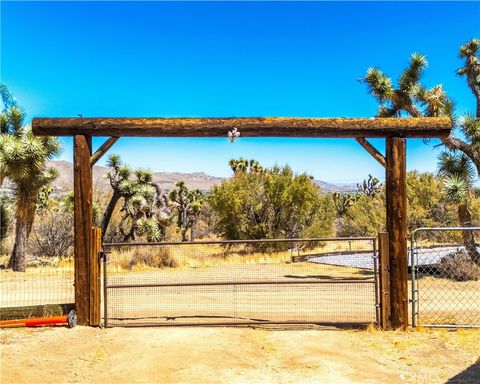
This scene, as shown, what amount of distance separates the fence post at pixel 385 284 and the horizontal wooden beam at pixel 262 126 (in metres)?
1.87

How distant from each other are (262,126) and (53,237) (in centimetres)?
1841

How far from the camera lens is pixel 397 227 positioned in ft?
28.3

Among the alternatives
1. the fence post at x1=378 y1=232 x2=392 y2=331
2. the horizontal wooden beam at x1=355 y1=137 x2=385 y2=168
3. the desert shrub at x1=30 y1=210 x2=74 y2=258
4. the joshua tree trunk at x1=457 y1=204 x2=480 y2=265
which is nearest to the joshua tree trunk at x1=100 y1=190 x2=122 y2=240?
the desert shrub at x1=30 y1=210 x2=74 y2=258

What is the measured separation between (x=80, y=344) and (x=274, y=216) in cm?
1970

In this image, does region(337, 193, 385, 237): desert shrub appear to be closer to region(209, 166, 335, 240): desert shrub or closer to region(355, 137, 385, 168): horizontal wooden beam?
region(209, 166, 335, 240): desert shrub

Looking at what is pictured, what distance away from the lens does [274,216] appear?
1056 inches

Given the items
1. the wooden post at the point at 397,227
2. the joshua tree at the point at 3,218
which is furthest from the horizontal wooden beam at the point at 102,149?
the joshua tree at the point at 3,218

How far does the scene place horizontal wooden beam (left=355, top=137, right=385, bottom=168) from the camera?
8.77 metres

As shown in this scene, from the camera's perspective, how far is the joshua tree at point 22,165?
1950cm

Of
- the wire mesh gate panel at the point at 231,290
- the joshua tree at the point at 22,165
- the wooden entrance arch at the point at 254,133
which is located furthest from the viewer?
the joshua tree at the point at 22,165

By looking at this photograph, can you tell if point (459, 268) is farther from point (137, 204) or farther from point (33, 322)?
point (137, 204)

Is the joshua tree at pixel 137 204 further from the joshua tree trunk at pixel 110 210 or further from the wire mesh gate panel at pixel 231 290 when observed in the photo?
the wire mesh gate panel at pixel 231 290

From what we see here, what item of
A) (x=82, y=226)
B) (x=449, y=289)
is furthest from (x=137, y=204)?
(x=82, y=226)

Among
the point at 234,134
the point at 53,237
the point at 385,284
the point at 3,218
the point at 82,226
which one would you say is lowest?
the point at 385,284
